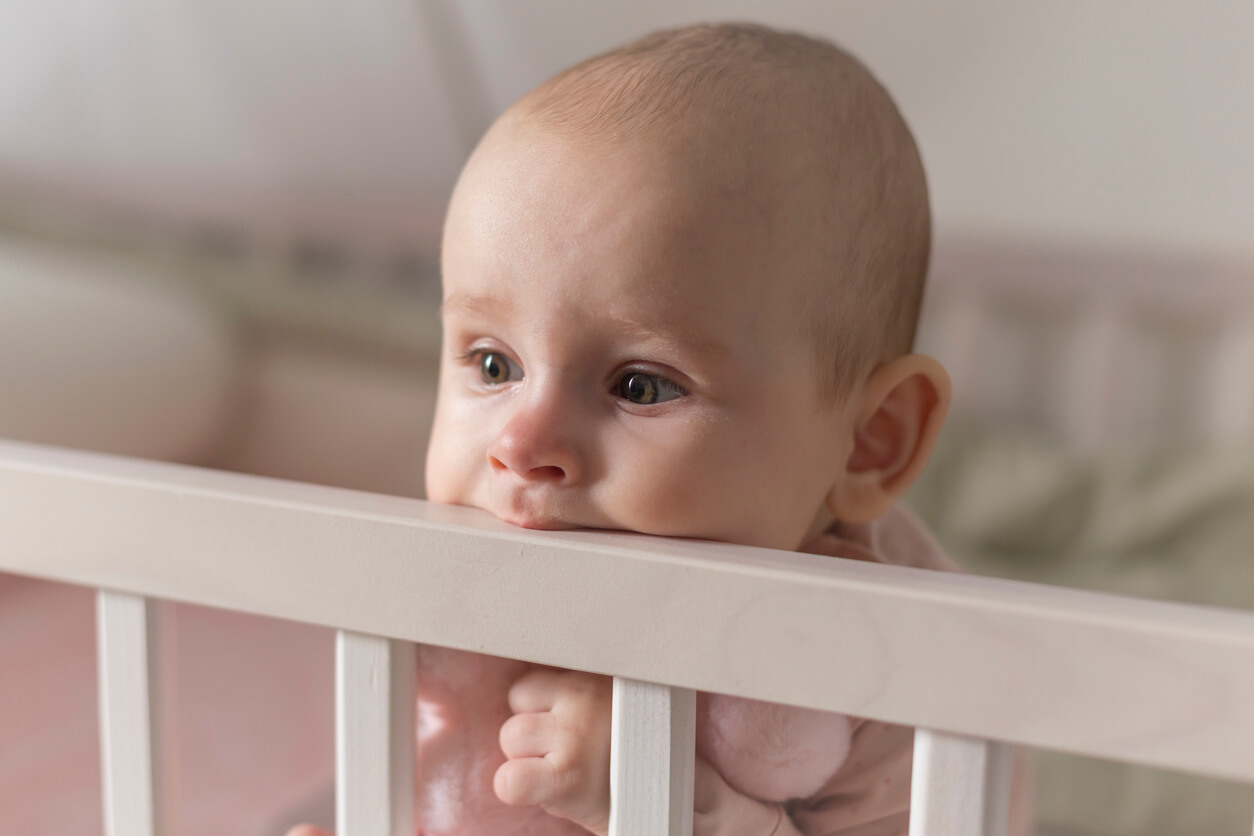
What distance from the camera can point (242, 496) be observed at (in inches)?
19.4

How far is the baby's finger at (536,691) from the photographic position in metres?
0.55

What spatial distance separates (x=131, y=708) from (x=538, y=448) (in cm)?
22

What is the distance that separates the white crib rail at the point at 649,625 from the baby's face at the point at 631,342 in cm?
7

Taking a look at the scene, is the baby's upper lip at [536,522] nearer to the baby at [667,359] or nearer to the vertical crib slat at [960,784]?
the baby at [667,359]

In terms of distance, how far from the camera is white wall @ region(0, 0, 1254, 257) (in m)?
1.56

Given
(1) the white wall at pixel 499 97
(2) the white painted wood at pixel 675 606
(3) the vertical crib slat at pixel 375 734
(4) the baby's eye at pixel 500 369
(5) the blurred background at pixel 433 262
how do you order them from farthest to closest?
(1) the white wall at pixel 499 97 → (5) the blurred background at pixel 433 262 → (4) the baby's eye at pixel 500 369 → (3) the vertical crib slat at pixel 375 734 → (2) the white painted wood at pixel 675 606

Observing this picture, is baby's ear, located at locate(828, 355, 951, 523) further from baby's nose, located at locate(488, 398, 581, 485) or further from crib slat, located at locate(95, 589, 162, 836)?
crib slat, located at locate(95, 589, 162, 836)

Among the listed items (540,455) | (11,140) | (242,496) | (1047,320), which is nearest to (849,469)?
(540,455)

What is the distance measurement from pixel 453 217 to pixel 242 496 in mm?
202

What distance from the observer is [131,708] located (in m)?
0.53

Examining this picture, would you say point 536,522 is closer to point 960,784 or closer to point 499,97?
point 960,784

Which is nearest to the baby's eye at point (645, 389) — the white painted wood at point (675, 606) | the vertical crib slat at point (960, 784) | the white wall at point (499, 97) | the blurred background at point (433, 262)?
the white painted wood at point (675, 606)

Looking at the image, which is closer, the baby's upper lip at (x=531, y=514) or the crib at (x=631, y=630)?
the crib at (x=631, y=630)

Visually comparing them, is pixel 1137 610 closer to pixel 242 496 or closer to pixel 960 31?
pixel 242 496
